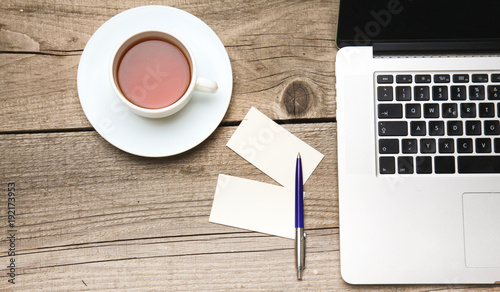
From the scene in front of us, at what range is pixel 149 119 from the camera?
26.9 inches

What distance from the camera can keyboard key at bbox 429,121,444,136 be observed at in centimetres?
68

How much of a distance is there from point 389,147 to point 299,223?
0.61 ft

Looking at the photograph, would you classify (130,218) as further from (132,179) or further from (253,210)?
(253,210)

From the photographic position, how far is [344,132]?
2.28 ft

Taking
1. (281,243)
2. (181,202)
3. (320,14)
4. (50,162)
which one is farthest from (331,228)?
(50,162)

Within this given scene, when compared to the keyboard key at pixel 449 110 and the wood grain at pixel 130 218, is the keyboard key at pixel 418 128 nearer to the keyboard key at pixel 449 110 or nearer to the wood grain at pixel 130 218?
the keyboard key at pixel 449 110

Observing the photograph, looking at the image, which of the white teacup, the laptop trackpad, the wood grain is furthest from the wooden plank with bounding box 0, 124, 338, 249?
the laptop trackpad

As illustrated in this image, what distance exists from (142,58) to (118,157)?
17 cm

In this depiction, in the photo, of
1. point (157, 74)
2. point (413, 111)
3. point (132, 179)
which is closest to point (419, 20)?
point (413, 111)

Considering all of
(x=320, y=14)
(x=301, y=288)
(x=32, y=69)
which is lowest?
(x=301, y=288)

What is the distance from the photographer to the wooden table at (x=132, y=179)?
71cm

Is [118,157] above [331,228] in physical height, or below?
above

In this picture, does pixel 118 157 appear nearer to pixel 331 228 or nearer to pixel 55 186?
pixel 55 186

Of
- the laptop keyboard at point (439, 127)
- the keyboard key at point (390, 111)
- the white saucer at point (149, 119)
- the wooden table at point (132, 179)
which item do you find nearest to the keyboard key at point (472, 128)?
the laptop keyboard at point (439, 127)
